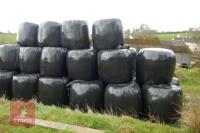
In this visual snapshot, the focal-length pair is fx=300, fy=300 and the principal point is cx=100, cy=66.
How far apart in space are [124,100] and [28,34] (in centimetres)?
281

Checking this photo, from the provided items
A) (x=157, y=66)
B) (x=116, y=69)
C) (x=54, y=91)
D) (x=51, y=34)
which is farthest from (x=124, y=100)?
(x=51, y=34)

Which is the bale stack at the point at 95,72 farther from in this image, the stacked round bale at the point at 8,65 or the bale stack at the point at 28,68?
the stacked round bale at the point at 8,65

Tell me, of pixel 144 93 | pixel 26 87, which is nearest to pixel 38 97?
pixel 26 87

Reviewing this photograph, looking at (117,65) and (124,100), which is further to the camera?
(117,65)

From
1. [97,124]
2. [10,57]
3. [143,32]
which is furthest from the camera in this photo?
[143,32]

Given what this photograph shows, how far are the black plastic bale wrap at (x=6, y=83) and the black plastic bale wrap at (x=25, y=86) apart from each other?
0.27 metres

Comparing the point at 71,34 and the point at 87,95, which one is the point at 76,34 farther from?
the point at 87,95

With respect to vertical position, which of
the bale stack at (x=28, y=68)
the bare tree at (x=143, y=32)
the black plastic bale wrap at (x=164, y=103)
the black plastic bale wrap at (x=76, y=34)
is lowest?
the bare tree at (x=143, y=32)

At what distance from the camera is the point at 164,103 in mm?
5594

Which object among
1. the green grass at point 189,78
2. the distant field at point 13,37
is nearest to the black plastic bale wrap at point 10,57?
the green grass at point 189,78

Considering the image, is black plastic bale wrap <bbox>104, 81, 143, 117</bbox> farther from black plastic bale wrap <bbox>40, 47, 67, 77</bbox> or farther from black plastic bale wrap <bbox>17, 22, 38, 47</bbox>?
black plastic bale wrap <bbox>17, 22, 38, 47</bbox>

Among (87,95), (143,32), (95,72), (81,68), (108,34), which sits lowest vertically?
(143,32)

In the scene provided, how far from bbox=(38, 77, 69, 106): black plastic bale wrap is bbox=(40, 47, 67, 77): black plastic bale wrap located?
0.15 m

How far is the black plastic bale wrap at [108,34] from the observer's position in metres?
5.88
